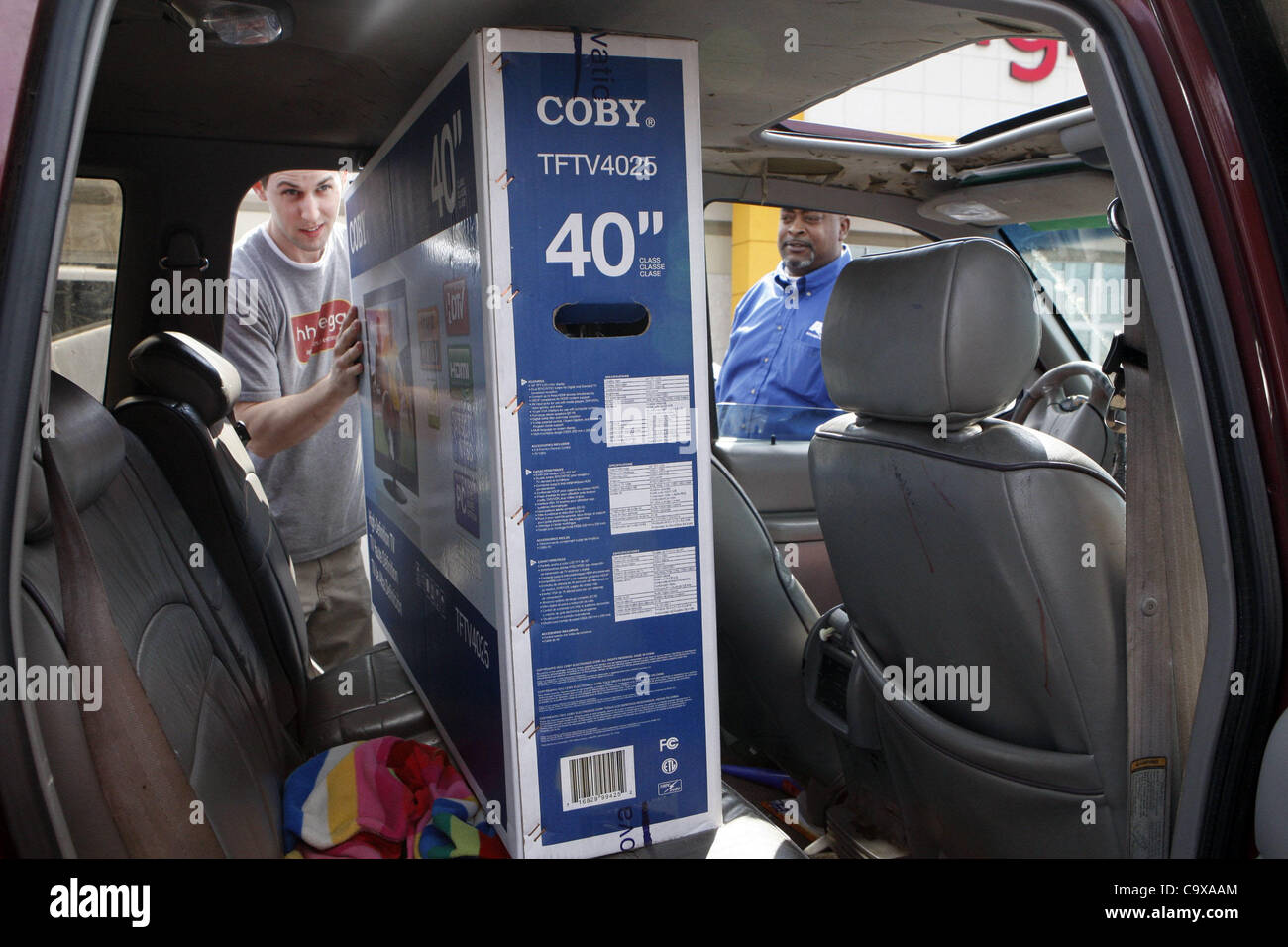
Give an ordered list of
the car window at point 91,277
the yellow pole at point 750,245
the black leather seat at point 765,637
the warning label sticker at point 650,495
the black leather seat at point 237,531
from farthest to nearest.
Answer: the yellow pole at point 750,245 < the black leather seat at point 765,637 < the car window at point 91,277 < the black leather seat at point 237,531 < the warning label sticker at point 650,495

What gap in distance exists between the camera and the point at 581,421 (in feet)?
3.91

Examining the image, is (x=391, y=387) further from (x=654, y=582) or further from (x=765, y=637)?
(x=765, y=637)

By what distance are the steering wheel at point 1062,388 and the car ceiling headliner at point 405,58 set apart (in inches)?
29.4

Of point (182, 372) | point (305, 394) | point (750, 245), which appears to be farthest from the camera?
point (750, 245)

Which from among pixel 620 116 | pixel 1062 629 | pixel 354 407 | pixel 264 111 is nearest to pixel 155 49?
pixel 264 111

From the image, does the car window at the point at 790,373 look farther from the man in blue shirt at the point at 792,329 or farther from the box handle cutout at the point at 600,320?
the box handle cutout at the point at 600,320

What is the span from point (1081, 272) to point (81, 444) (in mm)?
2899

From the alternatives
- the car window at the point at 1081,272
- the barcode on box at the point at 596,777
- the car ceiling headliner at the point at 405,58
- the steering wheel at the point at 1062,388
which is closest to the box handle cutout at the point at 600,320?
the car ceiling headliner at the point at 405,58

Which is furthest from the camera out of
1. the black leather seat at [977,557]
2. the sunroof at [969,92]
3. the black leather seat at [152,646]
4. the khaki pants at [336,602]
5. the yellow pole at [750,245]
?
the sunroof at [969,92]

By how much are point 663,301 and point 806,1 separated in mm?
517

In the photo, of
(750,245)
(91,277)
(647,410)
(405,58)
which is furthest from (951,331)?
(750,245)

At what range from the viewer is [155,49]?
164 cm

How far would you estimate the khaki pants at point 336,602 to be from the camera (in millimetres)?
3100

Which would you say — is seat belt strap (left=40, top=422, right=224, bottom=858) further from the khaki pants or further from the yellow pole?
the yellow pole
